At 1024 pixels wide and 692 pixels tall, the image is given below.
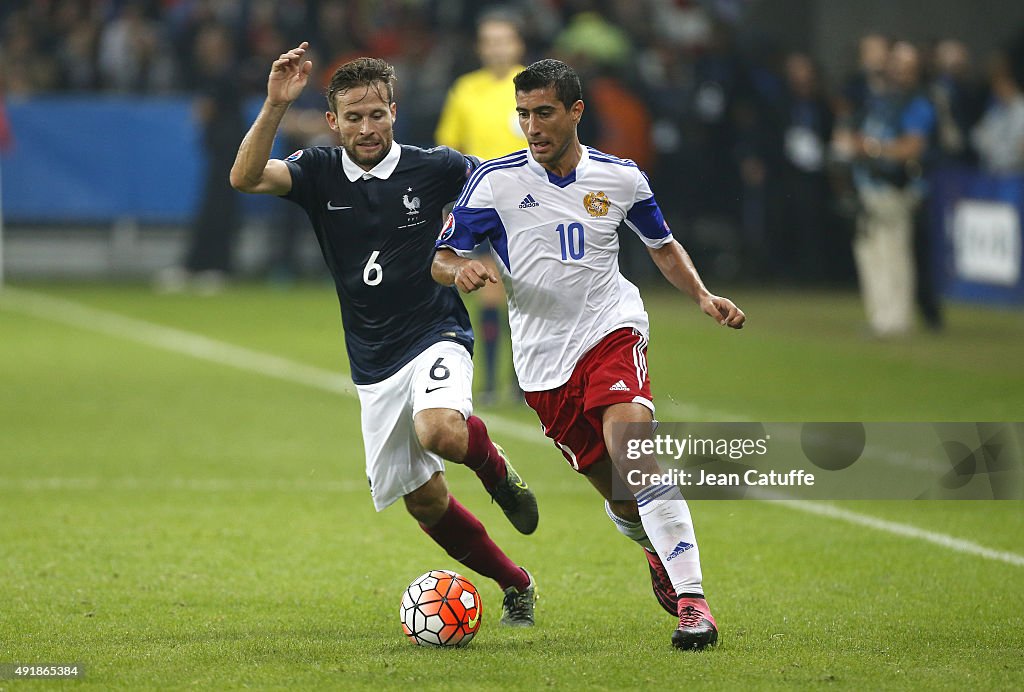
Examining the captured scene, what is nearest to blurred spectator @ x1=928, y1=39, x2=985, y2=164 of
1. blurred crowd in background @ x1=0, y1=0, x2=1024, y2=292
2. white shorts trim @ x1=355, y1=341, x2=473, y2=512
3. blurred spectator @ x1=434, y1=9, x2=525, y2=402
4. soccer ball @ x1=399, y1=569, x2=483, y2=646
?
blurred crowd in background @ x1=0, y1=0, x2=1024, y2=292

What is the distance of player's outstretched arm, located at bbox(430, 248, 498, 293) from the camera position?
533 cm

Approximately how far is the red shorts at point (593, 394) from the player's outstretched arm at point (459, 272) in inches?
18.6

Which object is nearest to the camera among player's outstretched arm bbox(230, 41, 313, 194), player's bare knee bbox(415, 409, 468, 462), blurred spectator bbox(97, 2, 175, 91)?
player's bare knee bbox(415, 409, 468, 462)

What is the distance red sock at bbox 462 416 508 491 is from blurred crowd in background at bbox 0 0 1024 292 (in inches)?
494

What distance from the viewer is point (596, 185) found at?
5848 mm

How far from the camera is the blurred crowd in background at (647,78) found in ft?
65.3

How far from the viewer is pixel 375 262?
20.2ft

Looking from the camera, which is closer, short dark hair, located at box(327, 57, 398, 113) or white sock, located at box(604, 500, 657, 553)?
white sock, located at box(604, 500, 657, 553)

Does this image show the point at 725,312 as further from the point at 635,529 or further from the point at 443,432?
the point at 443,432

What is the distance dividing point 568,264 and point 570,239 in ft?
0.29

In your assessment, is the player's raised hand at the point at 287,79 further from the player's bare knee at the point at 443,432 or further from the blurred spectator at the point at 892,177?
the blurred spectator at the point at 892,177

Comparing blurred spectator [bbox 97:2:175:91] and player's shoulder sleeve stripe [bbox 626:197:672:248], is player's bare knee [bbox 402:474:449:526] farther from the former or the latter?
blurred spectator [bbox 97:2:175:91]

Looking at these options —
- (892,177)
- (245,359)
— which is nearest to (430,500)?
(245,359)

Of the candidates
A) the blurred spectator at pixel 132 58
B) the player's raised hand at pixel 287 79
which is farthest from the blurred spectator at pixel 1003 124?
the player's raised hand at pixel 287 79
